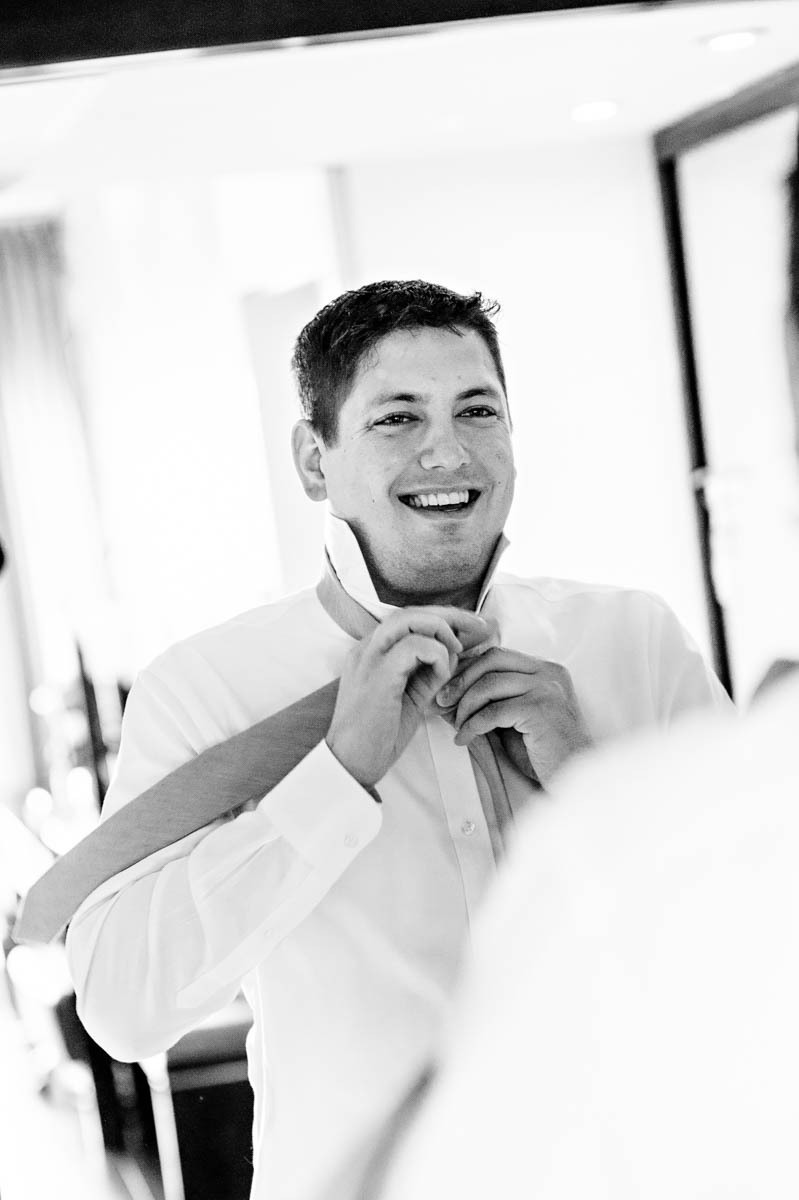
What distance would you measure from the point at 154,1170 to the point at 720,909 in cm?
38

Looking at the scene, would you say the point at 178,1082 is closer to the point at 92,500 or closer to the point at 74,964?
the point at 74,964

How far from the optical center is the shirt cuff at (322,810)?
0.74 metres

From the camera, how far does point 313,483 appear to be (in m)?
0.78

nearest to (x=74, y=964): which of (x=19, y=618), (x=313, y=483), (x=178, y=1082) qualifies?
(x=178, y=1082)

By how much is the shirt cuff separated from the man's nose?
0.18 metres

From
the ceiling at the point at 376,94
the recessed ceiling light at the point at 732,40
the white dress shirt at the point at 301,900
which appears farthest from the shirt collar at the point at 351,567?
the recessed ceiling light at the point at 732,40

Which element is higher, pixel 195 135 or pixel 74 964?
pixel 195 135

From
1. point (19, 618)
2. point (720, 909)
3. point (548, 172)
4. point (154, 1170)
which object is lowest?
point (154, 1170)

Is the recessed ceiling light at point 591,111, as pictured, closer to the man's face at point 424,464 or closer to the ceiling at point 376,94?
the ceiling at point 376,94

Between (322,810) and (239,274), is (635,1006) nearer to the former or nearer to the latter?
(322,810)

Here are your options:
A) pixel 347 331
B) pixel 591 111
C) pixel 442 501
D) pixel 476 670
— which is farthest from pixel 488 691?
pixel 591 111

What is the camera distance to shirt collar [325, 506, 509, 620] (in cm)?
79

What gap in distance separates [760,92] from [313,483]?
349 mm

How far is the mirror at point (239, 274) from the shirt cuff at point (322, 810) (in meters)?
0.11
